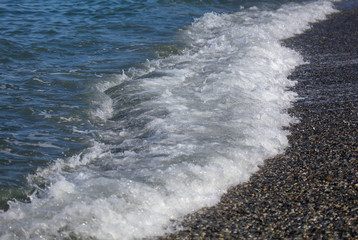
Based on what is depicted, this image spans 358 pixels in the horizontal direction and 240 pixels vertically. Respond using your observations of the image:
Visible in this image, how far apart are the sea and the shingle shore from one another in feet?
0.72

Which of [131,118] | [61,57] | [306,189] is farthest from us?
[61,57]

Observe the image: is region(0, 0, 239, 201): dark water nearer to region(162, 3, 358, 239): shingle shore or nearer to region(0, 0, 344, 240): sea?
region(0, 0, 344, 240): sea

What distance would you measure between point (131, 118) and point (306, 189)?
3498 mm

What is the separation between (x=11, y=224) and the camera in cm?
476

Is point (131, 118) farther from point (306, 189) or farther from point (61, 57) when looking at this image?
point (61, 57)

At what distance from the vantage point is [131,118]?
308 inches

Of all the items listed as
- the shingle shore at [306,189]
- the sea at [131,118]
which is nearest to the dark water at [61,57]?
the sea at [131,118]

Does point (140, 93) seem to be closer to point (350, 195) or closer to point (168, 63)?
point (168, 63)

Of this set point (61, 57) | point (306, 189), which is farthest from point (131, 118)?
point (61, 57)

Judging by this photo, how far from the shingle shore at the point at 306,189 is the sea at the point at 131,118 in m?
0.22

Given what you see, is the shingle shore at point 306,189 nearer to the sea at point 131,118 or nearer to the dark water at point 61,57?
the sea at point 131,118

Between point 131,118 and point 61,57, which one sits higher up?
point 61,57

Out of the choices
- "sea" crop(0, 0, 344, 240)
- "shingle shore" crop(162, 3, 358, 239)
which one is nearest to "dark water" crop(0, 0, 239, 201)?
"sea" crop(0, 0, 344, 240)

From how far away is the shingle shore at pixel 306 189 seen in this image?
4.55m
